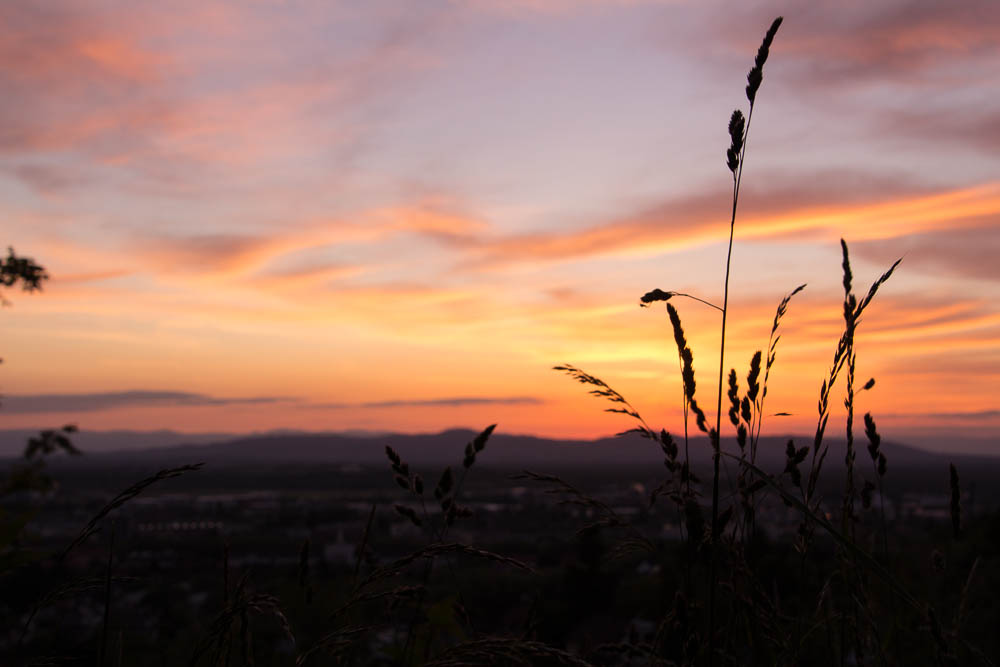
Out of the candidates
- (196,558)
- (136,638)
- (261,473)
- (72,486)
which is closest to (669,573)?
(136,638)

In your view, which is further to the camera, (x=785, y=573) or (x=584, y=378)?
(x=785, y=573)

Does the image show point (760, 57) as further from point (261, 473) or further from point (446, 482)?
point (261, 473)

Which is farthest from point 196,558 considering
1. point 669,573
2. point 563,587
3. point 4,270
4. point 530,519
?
point 530,519

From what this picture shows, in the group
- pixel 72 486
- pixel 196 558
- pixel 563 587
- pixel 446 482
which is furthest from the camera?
pixel 72 486

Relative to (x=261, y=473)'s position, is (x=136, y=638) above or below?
above

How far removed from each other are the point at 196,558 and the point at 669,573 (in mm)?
19301

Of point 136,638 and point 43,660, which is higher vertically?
point 43,660

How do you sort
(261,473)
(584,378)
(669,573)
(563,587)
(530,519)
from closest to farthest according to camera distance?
(584,378) → (669,573) → (563,587) → (530,519) → (261,473)

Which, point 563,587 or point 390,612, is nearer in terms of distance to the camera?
point 390,612

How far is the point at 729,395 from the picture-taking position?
223cm

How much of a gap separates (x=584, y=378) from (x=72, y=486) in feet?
334

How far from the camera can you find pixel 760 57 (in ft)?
6.24

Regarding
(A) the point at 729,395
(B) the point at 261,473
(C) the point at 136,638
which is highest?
(A) the point at 729,395

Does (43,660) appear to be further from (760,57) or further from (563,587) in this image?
(563,587)
